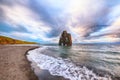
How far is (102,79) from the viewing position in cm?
629

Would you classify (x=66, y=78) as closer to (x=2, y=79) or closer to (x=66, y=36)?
(x=2, y=79)

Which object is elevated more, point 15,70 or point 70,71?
point 15,70

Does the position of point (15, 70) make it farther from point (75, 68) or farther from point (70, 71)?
point (75, 68)

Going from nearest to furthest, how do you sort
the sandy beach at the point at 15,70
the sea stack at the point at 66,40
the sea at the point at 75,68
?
1. the sandy beach at the point at 15,70
2. the sea at the point at 75,68
3. the sea stack at the point at 66,40

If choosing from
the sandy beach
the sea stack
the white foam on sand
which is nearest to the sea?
the white foam on sand

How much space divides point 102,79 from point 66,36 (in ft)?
288

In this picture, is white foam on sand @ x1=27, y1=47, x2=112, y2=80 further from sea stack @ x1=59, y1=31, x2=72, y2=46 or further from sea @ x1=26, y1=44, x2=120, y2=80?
sea stack @ x1=59, y1=31, x2=72, y2=46

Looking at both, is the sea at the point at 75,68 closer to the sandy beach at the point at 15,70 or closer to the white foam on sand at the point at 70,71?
the white foam on sand at the point at 70,71

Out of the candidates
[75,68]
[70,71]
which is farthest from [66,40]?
[70,71]

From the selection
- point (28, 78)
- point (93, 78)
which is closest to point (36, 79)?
point (28, 78)

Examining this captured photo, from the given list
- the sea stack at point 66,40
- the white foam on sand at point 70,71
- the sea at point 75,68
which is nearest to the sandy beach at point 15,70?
the sea at point 75,68

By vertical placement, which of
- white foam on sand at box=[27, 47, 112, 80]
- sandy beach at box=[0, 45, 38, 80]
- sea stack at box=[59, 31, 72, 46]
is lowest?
white foam on sand at box=[27, 47, 112, 80]

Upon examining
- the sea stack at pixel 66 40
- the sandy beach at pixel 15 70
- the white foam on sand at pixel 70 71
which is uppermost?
the sea stack at pixel 66 40

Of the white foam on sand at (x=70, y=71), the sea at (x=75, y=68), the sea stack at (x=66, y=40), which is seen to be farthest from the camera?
the sea stack at (x=66, y=40)
